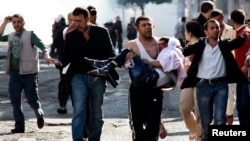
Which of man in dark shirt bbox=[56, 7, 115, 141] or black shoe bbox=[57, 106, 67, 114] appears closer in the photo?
man in dark shirt bbox=[56, 7, 115, 141]

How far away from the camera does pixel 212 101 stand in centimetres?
1009

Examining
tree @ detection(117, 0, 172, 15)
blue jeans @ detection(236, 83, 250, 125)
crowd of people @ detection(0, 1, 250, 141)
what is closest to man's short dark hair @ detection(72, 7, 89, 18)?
crowd of people @ detection(0, 1, 250, 141)

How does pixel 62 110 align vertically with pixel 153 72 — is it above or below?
below

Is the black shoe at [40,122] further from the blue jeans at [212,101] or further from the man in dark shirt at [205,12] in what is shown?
the blue jeans at [212,101]

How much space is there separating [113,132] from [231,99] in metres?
1.79

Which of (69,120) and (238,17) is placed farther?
(69,120)

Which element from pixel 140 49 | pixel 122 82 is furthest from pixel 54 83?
pixel 140 49

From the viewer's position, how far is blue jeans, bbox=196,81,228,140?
32.7 feet

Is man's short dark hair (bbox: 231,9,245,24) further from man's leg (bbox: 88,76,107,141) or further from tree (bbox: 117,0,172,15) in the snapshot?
tree (bbox: 117,0,172,15)

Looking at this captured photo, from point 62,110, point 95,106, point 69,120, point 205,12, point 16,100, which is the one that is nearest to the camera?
point 95,106

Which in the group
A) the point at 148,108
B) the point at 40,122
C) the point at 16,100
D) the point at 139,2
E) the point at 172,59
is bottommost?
the point at 139,2

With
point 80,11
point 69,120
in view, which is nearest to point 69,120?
point 69,120

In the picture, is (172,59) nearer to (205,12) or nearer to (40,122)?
(205,12)

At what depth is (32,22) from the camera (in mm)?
65125
